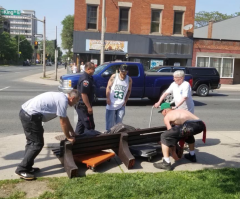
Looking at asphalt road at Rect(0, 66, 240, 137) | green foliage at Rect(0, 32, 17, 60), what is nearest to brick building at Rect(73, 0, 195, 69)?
asphalt road at Rect(0, 66, 240, 137)

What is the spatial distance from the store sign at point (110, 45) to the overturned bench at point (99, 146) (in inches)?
896

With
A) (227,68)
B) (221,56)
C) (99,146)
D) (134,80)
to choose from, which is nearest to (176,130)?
(99,146)

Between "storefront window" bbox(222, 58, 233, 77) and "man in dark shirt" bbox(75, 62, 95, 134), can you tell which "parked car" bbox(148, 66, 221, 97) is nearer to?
"man in dark shirt" bbox(75, 62, 95, 134)

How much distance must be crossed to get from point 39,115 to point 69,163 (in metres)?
0.90

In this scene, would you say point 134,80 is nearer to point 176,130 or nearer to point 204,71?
point 204,71

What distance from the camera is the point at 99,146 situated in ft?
17.4

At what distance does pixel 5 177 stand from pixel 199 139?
4.82 metres

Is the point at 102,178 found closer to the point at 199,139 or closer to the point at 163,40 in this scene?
the point at 199,139

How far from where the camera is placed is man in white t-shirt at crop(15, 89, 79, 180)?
446 cm

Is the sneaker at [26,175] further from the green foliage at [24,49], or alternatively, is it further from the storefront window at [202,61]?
the green foliage at [24,49]

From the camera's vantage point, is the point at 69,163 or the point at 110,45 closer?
the point at 69,163

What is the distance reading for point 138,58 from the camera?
26219 mm

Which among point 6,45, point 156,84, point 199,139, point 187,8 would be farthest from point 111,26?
point 6,45

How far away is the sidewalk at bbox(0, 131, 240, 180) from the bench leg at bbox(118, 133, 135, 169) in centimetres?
11
